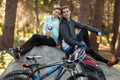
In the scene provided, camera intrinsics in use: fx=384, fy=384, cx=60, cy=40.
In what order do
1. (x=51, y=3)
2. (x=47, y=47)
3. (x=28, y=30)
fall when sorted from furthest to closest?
(x=28, y=30), (x=51, y=3), (x=47, y=47)

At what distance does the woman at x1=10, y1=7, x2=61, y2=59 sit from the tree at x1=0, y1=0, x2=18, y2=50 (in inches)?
313

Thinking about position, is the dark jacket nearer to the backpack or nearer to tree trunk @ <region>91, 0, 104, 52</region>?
the backpack

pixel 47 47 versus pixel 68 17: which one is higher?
pixel 68 17

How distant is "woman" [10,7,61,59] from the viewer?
32.2 ft

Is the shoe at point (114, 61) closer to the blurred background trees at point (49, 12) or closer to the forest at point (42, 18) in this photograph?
the forest at point (42, 18)

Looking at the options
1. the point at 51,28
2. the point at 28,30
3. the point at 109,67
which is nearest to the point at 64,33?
the point at 51,28

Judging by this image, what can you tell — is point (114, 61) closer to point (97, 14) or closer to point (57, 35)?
point (57, 35)

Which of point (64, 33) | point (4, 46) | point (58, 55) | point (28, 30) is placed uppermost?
point (64, 33)

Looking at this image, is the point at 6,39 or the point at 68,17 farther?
the point at 6,39

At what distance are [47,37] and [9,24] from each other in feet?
28.1

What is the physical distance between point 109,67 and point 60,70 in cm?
286

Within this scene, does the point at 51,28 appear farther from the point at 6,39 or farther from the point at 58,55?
the point at 6,39

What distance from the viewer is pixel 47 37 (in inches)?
390

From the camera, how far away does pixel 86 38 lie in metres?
10.6
